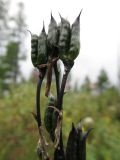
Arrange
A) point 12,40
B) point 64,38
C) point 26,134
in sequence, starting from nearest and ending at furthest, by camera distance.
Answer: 1. point 64,38
2. point 26,134
3. point 12,40

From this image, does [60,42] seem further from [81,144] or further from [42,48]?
[81,144]

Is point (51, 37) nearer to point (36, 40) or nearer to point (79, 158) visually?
point (36, 40)

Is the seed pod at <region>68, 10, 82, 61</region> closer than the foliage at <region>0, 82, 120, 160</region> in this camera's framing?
Yes

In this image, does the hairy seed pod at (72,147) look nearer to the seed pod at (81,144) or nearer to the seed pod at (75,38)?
the seed pod at (81,144)

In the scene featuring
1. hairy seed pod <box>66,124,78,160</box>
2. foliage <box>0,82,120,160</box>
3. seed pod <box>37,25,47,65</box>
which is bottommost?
foliage <box>0,82,120,160</box>

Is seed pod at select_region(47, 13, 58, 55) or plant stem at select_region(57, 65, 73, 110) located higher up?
seed pod at select_region(47, 13, 58, 55)

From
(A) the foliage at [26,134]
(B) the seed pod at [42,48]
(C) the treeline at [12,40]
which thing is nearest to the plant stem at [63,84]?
(B) the seed pod at [42,48]

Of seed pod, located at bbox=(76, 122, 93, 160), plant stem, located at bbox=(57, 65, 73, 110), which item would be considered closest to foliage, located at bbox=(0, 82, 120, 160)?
seed pod, located at bbox=(76, 122, 93, 160)

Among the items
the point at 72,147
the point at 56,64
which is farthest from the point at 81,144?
the point at 56,64

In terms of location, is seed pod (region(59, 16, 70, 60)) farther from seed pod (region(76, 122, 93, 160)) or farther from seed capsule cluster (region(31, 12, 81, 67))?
seed pod (region(76, 122, 93, 160))
